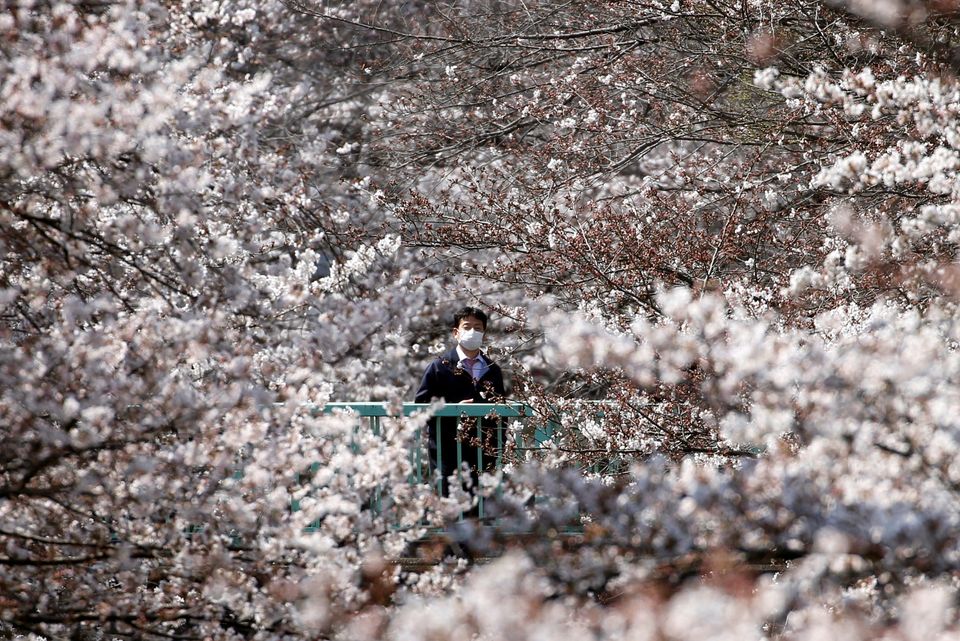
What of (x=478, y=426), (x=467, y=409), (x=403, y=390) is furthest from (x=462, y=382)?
(x=403, y=390)

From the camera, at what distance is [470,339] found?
28.2 ft

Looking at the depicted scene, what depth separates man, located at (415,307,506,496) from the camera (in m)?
8.61

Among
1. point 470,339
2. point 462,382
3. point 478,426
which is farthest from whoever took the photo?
point 462,382

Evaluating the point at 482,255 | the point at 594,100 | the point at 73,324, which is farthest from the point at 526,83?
the point at 73,324

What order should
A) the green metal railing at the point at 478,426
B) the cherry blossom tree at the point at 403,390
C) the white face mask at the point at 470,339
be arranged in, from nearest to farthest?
1. the cherry blossom tree at the point at 403,390
2. the green metal railing at the point at 478,426
3. the white face mask at the point at 470,339

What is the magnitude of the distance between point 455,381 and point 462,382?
0.17ft

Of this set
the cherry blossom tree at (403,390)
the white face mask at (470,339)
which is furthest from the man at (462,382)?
the cherry blossom tree at (403,390)

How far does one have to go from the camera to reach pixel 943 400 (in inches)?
144

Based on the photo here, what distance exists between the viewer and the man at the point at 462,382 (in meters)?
8.61

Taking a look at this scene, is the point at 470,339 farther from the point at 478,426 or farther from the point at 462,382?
the point at 478,426

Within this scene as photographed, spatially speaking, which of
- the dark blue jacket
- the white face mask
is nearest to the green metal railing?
the dark blue jacket

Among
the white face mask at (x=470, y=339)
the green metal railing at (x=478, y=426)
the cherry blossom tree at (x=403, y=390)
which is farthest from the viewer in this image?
the white face mask at (x=470, y=339)

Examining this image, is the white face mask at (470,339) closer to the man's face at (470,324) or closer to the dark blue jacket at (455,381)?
the man's face at (470,324)

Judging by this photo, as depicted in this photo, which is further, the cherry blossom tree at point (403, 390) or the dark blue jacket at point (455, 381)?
the dark blue jacket at point (455, 381)
